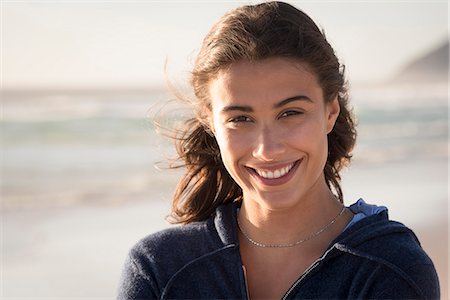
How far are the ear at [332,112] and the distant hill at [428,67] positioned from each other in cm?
1727

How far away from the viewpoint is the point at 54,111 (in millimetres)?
16500

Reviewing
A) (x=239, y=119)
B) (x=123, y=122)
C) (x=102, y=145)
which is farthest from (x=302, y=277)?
(x=123, y=122)

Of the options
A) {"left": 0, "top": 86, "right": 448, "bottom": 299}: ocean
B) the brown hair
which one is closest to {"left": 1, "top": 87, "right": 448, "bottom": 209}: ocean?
{"left": 0, "top": 86, "right": 448, "bottom": 299}: ocean

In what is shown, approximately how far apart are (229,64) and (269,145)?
1.01ft

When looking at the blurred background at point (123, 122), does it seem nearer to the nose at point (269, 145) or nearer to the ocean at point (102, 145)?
the ocean at point (102, 145)

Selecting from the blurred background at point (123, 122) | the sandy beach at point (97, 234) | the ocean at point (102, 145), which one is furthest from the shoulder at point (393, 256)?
the sandy beach at point (97, 234)

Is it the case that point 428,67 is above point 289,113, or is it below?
above

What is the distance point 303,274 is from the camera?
3.09 meters

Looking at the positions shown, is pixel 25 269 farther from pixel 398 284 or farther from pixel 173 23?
pixel 173 23

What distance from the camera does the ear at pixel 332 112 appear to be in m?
3.31

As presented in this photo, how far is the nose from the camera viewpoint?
308 centimetres

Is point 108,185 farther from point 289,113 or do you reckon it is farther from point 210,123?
point 289,113

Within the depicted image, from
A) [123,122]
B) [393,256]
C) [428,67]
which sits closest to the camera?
[393,256]

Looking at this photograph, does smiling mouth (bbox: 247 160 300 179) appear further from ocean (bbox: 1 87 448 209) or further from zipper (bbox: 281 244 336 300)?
ocean (bbox: 1 87 448 209)
